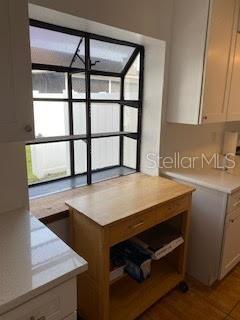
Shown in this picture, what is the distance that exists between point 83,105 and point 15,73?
0.93 metres

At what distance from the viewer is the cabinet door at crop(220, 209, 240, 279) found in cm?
Result: 182

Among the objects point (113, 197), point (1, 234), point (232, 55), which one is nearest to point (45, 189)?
point (113, 197)

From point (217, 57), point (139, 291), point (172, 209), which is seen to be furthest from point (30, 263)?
point (217, 57)

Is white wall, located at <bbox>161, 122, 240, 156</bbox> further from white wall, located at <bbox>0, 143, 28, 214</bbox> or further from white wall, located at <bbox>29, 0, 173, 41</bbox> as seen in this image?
white wall, located at <bbox>0, 143, 28, 214</bbox>

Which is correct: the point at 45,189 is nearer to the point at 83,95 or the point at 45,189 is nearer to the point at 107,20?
the point at 83,95

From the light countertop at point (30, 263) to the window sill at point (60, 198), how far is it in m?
0.27

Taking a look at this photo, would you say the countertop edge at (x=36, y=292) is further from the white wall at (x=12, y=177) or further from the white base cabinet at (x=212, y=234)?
the white base cabinet at (x=212, y=234)

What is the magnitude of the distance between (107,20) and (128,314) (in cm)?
187

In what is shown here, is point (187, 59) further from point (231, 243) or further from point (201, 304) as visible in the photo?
point (201, 304)

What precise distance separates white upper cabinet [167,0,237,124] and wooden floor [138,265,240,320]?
132cm

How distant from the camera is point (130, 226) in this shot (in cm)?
136

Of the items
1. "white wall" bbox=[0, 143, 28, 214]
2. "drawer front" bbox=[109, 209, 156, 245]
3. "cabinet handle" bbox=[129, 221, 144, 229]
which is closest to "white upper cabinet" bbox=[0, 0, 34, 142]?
"white wall" bbox=[0, 143, 28, 214]

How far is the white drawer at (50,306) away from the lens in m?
0.78

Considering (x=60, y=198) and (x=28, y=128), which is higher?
(x=28, y=128)
